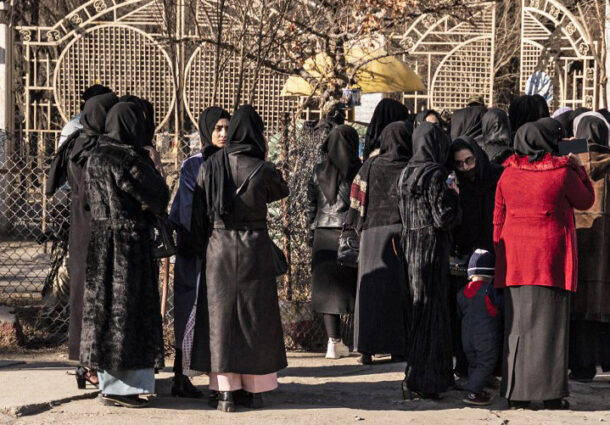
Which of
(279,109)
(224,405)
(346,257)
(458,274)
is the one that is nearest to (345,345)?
(346,257)

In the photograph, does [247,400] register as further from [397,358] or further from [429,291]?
[397,358]

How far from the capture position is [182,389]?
6.75 metres

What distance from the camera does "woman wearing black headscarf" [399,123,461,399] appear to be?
652 cm

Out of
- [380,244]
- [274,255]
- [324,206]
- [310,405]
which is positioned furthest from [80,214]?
[324,206]

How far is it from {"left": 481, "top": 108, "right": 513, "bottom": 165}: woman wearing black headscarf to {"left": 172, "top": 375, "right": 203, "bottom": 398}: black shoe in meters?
2.56

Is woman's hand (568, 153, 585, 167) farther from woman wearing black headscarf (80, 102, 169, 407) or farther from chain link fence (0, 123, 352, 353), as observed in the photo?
chain link fence (0, 123, 352, 353)

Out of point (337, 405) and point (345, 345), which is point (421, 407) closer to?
point (337, 405)

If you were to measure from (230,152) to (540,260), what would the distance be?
1.82m

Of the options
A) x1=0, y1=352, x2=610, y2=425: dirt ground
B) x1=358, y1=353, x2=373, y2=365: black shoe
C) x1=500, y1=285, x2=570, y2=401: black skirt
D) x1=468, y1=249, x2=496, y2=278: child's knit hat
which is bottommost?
x1=0, y1=352, x2=610, y2=425: dirt ground

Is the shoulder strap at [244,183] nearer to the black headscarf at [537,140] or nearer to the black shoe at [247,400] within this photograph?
the black shoe at [247,400]

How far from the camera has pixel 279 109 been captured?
1455cm

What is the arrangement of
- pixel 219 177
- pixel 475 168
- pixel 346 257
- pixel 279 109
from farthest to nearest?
pixel 279 109, pixel 346 257, pixel 475 168, pixel 219 177

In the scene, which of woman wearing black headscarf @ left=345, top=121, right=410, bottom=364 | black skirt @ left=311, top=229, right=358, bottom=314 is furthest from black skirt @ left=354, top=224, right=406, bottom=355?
black skirt @ left=311, top=229, right=358, bottom=314

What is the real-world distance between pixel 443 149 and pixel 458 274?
2.77 ft
